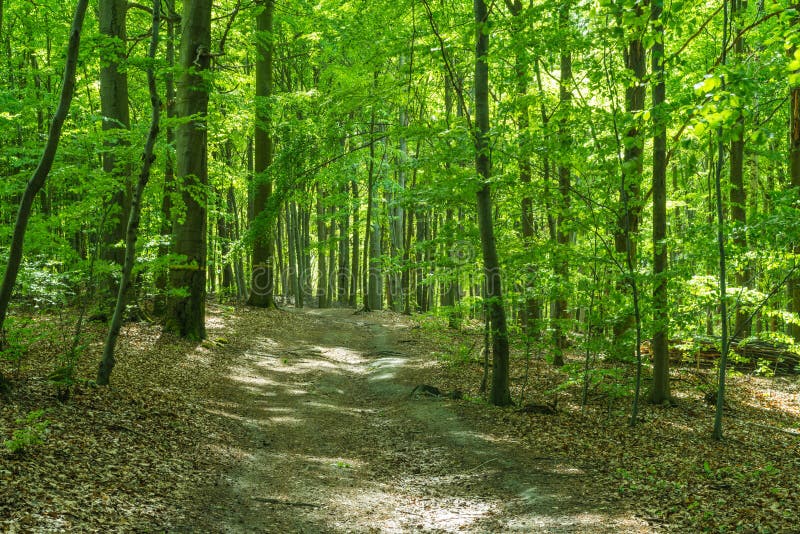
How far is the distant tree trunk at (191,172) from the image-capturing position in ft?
40.5

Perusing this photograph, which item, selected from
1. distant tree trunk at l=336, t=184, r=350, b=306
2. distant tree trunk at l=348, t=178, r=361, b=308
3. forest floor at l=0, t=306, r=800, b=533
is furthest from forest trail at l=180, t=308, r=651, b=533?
distant tree trunk at l=348, t=178, r=361, b=308

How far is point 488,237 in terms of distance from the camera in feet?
32.7

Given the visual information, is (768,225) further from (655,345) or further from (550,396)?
(550,396)

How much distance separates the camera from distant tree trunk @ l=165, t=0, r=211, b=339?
40.5ft

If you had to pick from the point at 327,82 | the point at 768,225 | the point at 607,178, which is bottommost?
the point at 768,225

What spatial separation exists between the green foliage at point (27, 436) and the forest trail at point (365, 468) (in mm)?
1655

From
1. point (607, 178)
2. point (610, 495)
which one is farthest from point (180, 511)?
point (607, 178)

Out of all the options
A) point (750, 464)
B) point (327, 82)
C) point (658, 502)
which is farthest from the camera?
point (327, 82)

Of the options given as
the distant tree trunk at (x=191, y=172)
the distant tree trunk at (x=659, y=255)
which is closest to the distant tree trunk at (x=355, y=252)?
the distant tree trunk at (x=191, y=172)

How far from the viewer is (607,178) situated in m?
8.63

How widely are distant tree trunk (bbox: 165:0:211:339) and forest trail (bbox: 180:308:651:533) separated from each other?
66.4 inches

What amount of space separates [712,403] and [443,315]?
6.41 m

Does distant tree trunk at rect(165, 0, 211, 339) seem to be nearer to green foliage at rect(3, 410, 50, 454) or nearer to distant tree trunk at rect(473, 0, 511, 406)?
distant tree trunk at rect(473, 0, 511, 406)

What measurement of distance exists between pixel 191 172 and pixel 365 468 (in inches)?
340
